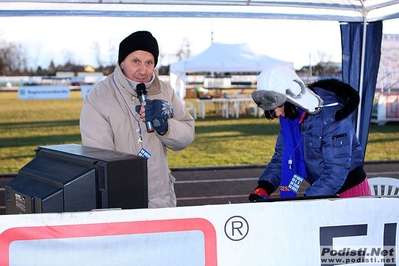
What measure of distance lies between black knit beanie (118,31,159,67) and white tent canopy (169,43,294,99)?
14679 mm

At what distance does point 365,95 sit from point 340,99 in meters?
2.88

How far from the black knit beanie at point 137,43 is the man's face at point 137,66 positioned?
1.0 inches

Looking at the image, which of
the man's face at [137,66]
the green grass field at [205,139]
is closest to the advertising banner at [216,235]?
the man's face at [137,66]

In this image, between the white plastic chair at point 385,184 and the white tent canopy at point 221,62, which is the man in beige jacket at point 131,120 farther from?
the white tent canopy at point 221,62

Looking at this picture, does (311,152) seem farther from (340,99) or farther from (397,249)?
(397,249)

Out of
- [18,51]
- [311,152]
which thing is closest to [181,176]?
[311,152]

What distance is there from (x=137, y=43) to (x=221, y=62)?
15037 mm

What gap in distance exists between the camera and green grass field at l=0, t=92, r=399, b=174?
31.7 feet

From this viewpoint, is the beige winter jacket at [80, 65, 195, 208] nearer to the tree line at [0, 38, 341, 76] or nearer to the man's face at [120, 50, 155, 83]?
the man's face at [120, 50, 155, 83]

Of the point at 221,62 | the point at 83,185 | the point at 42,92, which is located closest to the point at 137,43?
the point at 83,185

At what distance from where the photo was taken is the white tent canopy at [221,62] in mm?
17328

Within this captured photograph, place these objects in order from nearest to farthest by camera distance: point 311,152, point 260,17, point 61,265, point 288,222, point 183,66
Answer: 1. point 61,265
2. point 288,222
3. point 311,152
4. point 260,17
5. point 183,66

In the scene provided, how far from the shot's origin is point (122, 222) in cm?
162

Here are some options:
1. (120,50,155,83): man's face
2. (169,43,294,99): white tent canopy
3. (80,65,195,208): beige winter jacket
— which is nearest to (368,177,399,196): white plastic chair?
(80,65,195,208): beige winter jacket
